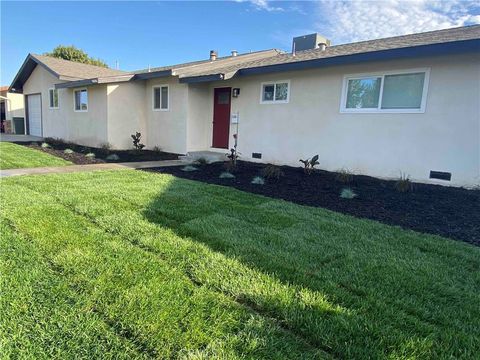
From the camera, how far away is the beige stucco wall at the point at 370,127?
277 inches

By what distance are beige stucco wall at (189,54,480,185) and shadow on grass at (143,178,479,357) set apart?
4.10m

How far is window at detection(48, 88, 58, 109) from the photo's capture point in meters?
17.2

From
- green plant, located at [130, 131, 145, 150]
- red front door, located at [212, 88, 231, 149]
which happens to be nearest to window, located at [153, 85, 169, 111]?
green plant, located at [130, 131, 145, 150]

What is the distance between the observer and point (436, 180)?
748cm

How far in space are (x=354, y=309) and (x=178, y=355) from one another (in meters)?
1.39

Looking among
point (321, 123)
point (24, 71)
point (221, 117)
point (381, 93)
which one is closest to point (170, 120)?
point (221, 117)

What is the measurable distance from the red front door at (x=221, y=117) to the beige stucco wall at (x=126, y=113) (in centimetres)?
388

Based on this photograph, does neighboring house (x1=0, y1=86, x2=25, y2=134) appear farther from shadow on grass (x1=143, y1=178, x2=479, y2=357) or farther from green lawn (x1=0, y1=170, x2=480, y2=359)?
shadow on grass (x1=143, y1=178, x2=479, y2=357)

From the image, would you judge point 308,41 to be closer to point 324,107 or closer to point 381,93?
point 324,107

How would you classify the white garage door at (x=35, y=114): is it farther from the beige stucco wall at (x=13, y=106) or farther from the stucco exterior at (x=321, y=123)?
the stucco exterior at (x=321, y=123)

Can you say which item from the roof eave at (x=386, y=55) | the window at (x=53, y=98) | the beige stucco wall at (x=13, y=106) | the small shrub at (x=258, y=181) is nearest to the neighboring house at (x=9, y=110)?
the beige stucco wall at (x=13, y=106)

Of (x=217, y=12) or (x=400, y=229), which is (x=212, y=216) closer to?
(x=400, y=229)

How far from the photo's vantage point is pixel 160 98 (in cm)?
1339

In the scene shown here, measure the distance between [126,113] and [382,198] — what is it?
1153cm
